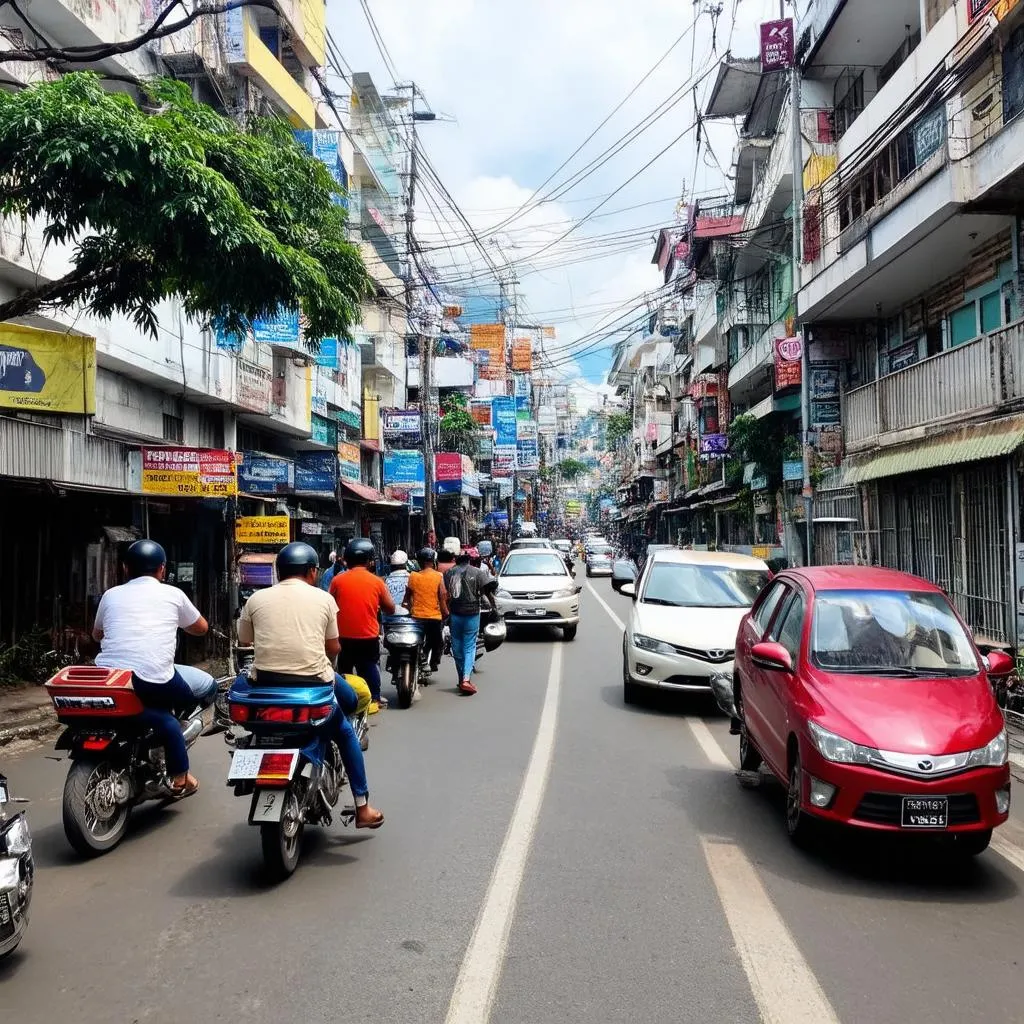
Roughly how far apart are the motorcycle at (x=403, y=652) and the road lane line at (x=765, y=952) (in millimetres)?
5906

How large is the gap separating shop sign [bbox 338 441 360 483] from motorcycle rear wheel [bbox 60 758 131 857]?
22417mm

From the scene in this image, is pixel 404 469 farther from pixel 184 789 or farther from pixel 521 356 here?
pixel 521 356

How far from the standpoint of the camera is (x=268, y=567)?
15.7 metres

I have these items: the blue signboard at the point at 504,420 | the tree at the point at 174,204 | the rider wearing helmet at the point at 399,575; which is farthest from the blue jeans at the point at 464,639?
the blue signboard at the point at 504,420

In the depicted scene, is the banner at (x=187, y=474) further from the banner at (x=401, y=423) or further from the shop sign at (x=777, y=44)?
Answer: the banner at (x=401, y=423)

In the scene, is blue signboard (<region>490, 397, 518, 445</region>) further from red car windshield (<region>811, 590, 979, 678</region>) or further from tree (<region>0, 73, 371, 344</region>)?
red car windshield (<region>811, 590, 979, 678</region>)

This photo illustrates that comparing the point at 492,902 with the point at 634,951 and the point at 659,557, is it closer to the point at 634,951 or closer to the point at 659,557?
the point at 634,951

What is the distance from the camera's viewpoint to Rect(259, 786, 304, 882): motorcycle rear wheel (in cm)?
485

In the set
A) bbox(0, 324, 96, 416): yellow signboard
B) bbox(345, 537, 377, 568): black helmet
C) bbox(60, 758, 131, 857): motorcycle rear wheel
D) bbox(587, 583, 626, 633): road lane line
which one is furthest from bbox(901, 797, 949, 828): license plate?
bbox(587, 583, 626, 633): road lane line

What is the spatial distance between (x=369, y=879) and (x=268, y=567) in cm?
1120

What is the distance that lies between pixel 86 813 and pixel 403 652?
5663mm

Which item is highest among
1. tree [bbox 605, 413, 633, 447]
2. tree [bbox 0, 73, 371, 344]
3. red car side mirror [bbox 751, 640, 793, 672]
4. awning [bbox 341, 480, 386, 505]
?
tree [bbox 605, 413, 633, 447]

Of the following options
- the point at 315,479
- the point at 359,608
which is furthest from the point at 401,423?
the point at 359,608

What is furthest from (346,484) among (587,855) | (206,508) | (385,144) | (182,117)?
(587,855)
